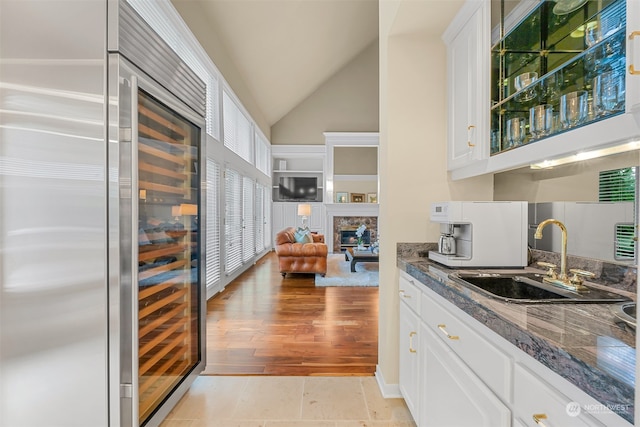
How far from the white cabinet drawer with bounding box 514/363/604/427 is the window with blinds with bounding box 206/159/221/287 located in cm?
386

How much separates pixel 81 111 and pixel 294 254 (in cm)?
434

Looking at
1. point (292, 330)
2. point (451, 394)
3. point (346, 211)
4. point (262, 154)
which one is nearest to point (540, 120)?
point (451, 394)

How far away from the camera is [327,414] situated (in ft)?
6.29

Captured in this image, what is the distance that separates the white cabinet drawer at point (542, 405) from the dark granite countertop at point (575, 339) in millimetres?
62

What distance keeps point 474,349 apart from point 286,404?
1418mm

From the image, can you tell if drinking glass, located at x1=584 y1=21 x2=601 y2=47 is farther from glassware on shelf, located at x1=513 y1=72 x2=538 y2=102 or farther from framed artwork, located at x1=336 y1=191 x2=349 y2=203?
framed artwork, located at x1=336 y1=191 x2=349 y2=203

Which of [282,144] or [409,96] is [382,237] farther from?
[282,144]

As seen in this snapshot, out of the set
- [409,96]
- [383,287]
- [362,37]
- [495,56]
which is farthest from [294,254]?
[362,37]

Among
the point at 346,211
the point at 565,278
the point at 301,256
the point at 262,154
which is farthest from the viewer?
the point at 346,211

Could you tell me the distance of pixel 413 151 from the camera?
2.06m

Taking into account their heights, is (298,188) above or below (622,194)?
above

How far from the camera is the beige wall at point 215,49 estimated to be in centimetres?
340

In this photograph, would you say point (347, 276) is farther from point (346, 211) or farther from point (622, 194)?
point (622, 194)

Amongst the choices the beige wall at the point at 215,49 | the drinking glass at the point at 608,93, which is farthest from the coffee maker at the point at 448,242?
the beige wall at the point at 215,49
